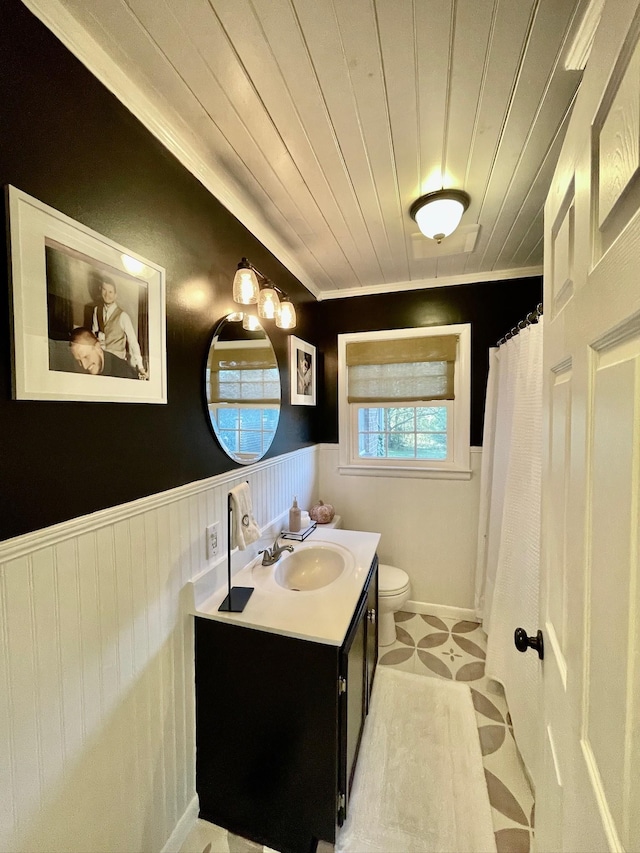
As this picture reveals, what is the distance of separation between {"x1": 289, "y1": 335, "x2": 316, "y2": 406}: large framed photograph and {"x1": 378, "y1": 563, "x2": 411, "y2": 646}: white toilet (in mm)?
1273

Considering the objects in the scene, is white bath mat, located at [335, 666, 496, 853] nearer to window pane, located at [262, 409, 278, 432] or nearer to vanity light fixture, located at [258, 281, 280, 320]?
window pane, located at [262, 409, 278, 432]

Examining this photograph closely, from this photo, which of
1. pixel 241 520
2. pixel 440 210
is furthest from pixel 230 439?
pixel 440 210

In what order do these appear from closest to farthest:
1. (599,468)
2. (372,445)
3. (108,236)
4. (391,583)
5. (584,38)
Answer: (599,468)
(584,38)
(108,236)
(391,583)
(372,445)

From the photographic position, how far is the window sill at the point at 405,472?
240 centimetres

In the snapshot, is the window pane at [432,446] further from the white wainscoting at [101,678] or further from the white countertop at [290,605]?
the white wainscoting at [101,678]

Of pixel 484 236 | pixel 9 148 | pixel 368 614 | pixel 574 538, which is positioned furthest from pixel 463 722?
pixel 9 148

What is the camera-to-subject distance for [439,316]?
7.95 feet

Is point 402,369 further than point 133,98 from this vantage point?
Yes

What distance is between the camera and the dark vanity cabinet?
1106 mm

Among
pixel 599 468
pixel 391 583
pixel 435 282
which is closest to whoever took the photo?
pixel 599 468

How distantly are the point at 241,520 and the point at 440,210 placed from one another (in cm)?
159

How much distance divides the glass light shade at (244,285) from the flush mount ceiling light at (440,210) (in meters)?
0.83

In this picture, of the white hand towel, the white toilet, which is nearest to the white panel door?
the white hand towel

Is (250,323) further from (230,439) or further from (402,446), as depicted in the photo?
(402,446)
